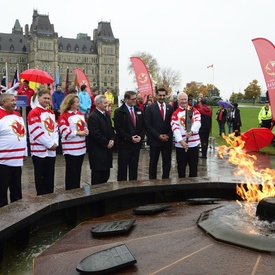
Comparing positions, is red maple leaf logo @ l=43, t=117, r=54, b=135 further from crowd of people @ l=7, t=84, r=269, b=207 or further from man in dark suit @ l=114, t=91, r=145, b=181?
man in dark suit @ l=114, t=91, r=145, b=181

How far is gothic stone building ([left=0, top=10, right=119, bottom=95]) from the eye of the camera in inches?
4865

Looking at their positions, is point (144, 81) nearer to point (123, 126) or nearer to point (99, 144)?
point (123, 126)

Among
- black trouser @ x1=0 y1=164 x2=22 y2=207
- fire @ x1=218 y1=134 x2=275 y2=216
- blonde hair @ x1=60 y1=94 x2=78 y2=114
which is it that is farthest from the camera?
blonde hair @ x1=60 y1=94 x2=78 y2=114

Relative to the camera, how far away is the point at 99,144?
21.3 feet

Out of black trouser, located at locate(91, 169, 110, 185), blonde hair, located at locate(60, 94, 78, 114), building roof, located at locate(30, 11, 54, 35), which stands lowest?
black trouser, located at locate(91, 169, 110, 185)

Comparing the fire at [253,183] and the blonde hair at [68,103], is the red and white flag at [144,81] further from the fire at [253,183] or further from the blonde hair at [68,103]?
the fire at [253,183]

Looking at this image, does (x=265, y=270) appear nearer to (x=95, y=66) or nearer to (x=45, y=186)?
(x=45, y=186)

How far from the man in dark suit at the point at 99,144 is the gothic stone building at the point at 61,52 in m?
117

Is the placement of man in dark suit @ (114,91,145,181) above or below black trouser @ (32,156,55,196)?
above

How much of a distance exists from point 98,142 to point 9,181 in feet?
5.17

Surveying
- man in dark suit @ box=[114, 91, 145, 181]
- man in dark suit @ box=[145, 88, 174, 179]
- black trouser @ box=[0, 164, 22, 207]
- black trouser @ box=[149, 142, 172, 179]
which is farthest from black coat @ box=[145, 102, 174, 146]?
black trouser @ box=[0, 164, 22, 207]

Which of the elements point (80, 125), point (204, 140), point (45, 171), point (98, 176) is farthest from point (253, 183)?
point (204, 140)

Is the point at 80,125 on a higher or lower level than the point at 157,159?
higher

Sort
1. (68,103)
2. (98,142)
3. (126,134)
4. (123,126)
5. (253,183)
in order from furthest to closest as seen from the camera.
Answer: (123,126)
(126,134)
(98,142)
(68,103)
(253,183)
